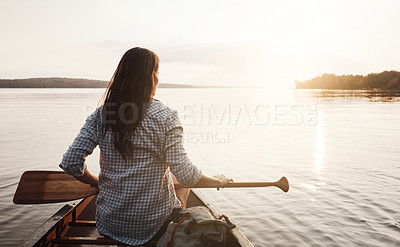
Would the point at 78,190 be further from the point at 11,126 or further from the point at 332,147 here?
the point at 11,126

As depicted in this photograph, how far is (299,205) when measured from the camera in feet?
22.8

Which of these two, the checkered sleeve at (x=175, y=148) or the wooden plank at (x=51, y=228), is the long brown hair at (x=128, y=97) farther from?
the wooden plank at (x=51, y=228)

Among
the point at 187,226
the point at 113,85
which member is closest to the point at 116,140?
the point at 113,85

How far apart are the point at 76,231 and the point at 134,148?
273 cm

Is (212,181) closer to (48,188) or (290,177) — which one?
(48,188)

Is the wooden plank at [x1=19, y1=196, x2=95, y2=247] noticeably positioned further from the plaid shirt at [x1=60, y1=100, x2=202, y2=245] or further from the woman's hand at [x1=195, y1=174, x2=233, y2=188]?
the woman's hand at [x1=195, y1=174, x2=233, y2=188]

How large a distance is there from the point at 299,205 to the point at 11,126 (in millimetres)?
18739

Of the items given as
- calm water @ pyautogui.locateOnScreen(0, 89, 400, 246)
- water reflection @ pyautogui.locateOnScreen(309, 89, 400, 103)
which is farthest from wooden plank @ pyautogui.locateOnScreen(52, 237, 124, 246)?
water reflection @ pyautogui.locateOnScreen(309, 89, 400, 103)

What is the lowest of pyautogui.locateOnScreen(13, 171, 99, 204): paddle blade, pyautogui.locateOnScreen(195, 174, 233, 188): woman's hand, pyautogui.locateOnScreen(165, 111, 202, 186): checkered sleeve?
pyautogui.locateOnScreen(13, 171, 99, 204): paddle blade

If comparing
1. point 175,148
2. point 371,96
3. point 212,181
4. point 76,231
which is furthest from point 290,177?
point 371,96

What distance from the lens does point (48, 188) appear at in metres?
3.61

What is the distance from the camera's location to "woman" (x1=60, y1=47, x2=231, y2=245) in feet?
7.47

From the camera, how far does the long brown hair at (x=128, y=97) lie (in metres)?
2.25

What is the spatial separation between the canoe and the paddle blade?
33cm
